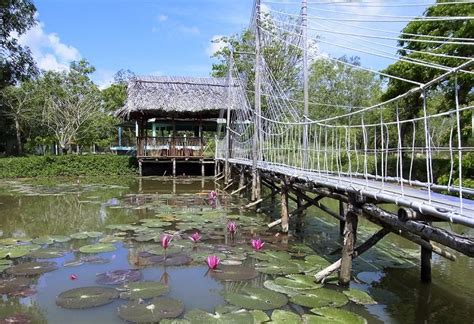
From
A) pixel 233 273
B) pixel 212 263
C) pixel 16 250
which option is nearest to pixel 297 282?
pixel 233 273

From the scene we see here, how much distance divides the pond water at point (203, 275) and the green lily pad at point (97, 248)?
0.05 feet

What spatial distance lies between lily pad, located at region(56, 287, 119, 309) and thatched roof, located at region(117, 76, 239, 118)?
15952mm

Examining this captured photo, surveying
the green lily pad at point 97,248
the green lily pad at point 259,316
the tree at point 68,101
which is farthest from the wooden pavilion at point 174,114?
the green lily pad at point 259,316

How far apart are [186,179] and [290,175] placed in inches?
497

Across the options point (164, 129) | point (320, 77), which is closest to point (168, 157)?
point (164, 129)

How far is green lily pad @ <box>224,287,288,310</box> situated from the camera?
14.0 ft

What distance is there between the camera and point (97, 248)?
6.59 meters

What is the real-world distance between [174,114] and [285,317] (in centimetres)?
1803

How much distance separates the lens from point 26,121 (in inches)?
1126

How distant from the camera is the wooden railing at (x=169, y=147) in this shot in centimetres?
2034

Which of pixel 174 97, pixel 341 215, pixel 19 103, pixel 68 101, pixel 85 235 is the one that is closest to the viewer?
pixel 85 235

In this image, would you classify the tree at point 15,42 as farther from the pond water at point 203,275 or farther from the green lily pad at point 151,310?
the green lily pad at point 151,310

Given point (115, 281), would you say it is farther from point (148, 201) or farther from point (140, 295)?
point (148, 201)

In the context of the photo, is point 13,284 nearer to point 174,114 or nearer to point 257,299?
point 257,299
